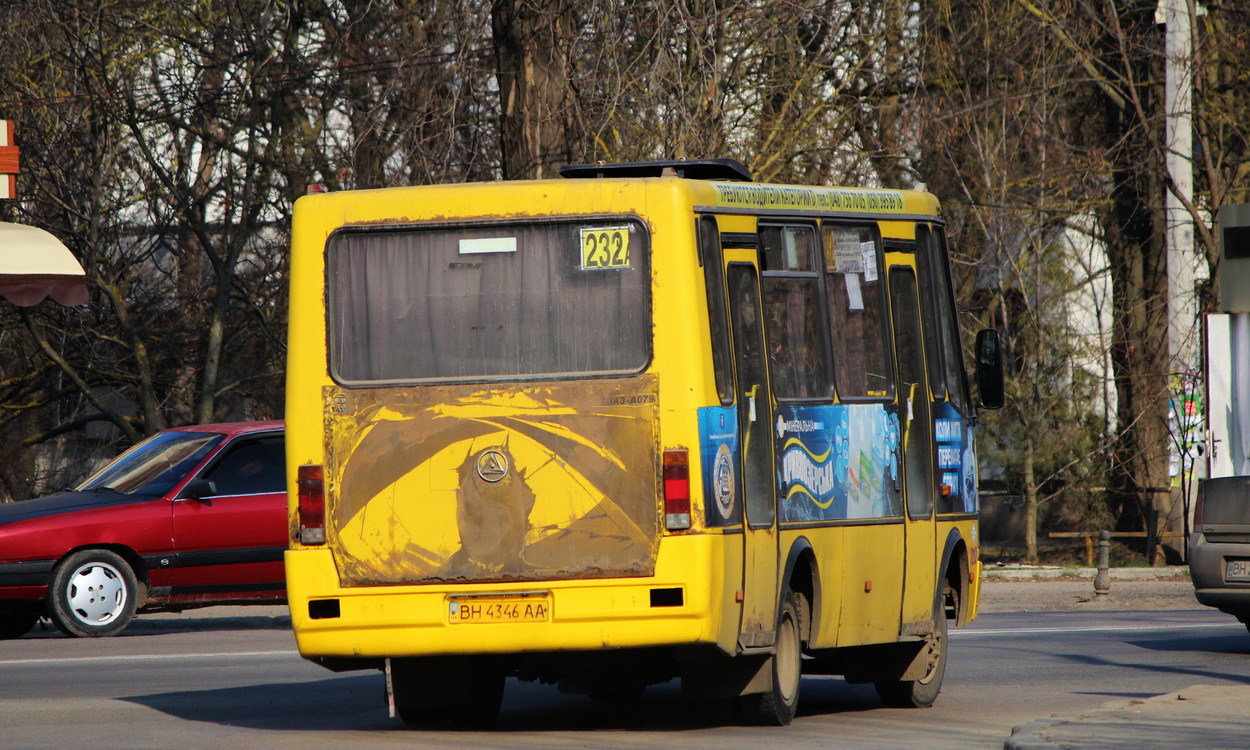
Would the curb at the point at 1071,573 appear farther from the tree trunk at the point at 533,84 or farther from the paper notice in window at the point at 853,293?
the paper notice in window at the point at 853,293

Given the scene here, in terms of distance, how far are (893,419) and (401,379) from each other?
2.84 m

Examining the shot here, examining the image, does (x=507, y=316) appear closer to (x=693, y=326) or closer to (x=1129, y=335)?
(x=693, y=326)

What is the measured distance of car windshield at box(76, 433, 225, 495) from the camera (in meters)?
15.7

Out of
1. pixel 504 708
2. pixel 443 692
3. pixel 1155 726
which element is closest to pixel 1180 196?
pixel 504 708

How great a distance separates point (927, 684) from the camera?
10.5m

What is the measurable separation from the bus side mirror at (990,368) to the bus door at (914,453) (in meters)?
0.70

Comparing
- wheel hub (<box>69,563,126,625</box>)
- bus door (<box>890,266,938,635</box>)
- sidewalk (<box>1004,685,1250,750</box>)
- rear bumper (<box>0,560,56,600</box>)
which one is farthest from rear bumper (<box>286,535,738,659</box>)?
wheel hub (<box>69,563,126,625</box>)

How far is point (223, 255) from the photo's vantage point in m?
22.7

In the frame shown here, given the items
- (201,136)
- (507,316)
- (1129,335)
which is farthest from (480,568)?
(1129,335)

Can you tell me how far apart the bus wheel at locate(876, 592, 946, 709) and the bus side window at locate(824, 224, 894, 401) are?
150 cm

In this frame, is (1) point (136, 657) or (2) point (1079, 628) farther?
(2) point (1079, 628)

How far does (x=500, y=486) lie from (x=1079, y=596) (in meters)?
12.7

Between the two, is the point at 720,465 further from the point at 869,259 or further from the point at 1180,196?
the point at 1180,196

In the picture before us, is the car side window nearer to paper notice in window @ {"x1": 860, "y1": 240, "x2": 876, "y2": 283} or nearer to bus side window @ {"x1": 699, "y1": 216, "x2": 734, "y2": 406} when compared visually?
paper notice in window @ {"x1": 860, "y1": 240, "x2": 876, "y2": 283}
